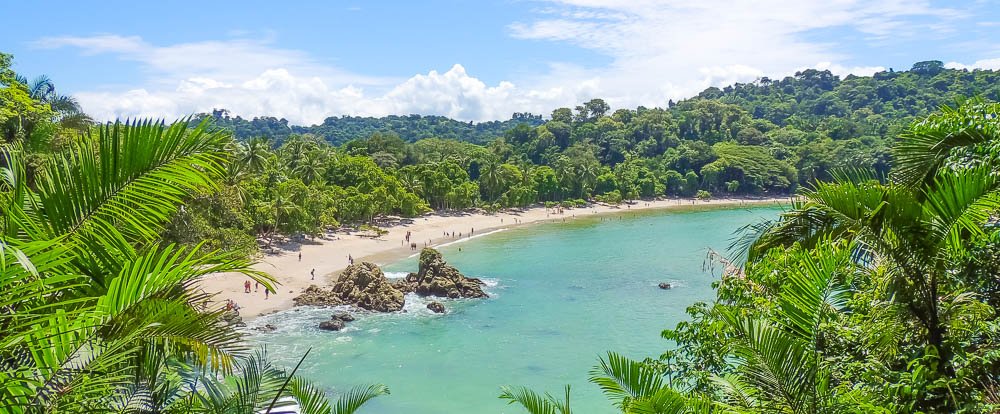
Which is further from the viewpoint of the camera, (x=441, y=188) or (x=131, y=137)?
(x=441, y=188)

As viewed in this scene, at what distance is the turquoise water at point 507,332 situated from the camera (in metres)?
19.3

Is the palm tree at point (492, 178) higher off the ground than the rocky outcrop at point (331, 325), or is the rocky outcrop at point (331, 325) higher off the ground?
the palm tree at point (492, 178)

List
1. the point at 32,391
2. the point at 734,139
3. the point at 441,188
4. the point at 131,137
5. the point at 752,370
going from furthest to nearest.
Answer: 1. the point at 734,139
2. the point at 441,188
3. the point at 752,370
4. the point at 131,137
5. the point at 32,391

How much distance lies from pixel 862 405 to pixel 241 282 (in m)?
29.7

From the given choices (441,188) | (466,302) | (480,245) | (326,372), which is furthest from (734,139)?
(326,372)

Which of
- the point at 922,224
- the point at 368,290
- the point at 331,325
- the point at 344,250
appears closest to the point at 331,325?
the point at 331,325

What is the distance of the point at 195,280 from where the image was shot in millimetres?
2908

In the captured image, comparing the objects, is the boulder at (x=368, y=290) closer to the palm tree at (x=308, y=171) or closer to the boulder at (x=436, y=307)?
the boulder at (x=436, y=307)

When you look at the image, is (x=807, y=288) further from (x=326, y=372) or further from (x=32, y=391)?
(x=326, y=372)

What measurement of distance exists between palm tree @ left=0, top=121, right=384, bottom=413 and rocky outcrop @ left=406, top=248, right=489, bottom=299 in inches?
1031

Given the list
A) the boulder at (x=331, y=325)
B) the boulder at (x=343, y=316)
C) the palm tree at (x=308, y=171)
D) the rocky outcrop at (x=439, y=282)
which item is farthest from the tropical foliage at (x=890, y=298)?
the palm tree at (x=308, y=171)

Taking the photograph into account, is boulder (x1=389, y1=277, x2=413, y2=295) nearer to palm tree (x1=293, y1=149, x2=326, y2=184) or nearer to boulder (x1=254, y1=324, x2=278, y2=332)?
boulder (x1=254, y1=324, x2=278, y2=332)

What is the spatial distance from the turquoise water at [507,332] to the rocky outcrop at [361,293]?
0.73 meters

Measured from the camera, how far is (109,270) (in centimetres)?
298
